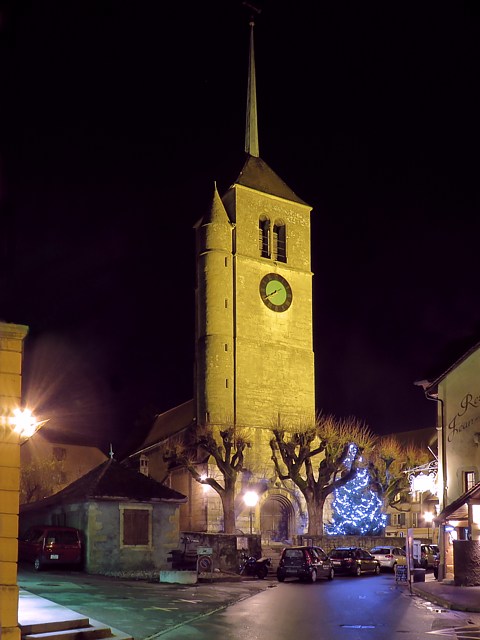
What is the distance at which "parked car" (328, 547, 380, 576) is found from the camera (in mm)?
36656

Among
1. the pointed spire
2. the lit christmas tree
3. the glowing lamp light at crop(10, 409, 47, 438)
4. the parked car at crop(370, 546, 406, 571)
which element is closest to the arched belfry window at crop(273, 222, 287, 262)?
the pointed spire

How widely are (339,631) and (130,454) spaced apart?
59214 millimetres

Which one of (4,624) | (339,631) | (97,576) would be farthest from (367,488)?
(4,624)

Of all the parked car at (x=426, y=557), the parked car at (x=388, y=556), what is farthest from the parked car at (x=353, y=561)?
the parked car at (x=426, y=557)

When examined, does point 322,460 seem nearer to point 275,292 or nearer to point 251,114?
point 275,292

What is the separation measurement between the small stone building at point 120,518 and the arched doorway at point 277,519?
21.1 m

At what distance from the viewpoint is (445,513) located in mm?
28344

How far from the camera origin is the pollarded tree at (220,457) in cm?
4762

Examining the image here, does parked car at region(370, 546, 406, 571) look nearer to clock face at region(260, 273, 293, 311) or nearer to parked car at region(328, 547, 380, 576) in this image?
parked car at region(328, 547, 380, 576)

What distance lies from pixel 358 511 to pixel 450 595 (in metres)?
31.9

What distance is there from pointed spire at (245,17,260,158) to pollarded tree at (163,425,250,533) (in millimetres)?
25885

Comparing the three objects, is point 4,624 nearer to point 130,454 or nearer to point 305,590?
point 305,590

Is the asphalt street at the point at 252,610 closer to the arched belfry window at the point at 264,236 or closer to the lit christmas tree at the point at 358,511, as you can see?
the lit christmas tree at the point at 358,511

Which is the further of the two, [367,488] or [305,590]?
[367,488]
